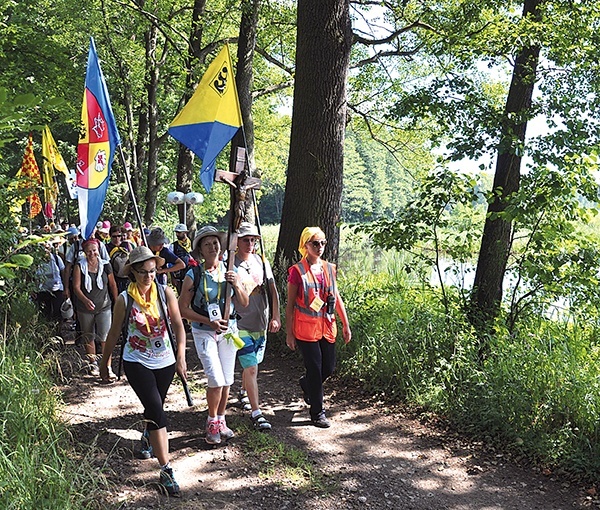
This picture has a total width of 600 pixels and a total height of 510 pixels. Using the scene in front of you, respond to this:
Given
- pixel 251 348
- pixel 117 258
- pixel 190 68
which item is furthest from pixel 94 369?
pixel 190 68

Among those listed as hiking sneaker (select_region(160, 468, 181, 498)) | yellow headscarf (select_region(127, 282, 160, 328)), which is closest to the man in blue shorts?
yellow headscarf (select_region(127, 282, 160, 328))

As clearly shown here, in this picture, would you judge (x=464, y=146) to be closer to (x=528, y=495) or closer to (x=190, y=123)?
(x=190, y=123)

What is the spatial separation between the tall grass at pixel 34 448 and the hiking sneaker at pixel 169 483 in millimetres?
513

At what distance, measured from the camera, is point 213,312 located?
18.7ft

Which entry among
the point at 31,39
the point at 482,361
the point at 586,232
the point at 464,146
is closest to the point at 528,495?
the point at 482,361

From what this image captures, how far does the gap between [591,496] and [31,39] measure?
11690 mm

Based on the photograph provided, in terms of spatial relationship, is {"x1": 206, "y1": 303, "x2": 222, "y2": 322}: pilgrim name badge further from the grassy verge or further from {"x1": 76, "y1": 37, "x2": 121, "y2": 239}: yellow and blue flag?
{"x1": 76, "y1": 37, "x2": 121, "y2": 239}: yellow and blue flag

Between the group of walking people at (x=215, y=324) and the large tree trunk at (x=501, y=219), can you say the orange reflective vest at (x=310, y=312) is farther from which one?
the large tree trunk at (x=501, y=219)

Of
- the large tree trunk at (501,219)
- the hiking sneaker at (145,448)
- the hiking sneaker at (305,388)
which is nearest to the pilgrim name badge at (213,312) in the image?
the hiking sneaker at (145,448)

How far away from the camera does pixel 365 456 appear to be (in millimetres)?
5824

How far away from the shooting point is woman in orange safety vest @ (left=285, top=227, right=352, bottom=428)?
20.6 ft

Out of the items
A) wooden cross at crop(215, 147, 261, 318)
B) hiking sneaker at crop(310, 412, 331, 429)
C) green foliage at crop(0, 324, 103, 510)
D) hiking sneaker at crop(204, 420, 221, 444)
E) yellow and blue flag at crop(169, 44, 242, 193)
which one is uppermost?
yellow and blue flag at crop(169, 44, 242, 193)

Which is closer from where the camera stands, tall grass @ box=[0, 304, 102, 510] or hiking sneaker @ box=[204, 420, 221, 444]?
tall grass @ box=[0, 304, 102, 510]

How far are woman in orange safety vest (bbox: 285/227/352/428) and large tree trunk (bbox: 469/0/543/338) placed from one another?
78.7 inches
